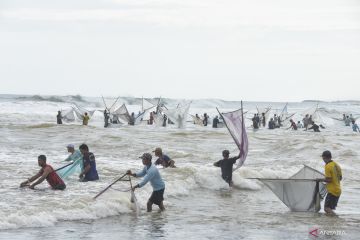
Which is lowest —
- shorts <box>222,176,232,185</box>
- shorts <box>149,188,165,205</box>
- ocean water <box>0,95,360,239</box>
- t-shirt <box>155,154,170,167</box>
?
ocean water <box>0,95,360,239</box>

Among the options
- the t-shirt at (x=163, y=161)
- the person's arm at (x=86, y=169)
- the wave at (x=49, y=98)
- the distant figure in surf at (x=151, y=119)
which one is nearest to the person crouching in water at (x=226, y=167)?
the t-shirt at (x=163, y=161)

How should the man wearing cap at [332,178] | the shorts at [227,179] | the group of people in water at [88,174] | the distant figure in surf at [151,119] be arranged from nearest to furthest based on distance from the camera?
the group of people in water at [88,174], the man wearing cap at [332,178], the shorts at [227,179], the distant figure in surf at [151,119]

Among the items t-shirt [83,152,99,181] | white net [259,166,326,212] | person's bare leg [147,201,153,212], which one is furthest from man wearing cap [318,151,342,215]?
t-shirt [83,152,99,181]

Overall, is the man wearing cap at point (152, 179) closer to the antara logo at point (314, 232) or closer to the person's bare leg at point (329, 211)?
the antara logo at point (314, 232)

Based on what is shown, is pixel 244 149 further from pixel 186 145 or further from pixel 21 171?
pixel 186 145

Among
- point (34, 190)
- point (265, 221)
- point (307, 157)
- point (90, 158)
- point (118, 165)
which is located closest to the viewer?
point (265, 221)

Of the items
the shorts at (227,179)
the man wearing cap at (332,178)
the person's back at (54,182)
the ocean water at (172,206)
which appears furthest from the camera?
the shorts at (227,179)

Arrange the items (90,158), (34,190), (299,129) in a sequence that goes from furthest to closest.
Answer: (299,129)
(90,158)
(34,190)

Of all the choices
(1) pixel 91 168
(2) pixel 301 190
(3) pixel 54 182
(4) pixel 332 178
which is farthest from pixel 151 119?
(4) pixel 332 178

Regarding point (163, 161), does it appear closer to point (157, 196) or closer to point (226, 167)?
point (226, 167)

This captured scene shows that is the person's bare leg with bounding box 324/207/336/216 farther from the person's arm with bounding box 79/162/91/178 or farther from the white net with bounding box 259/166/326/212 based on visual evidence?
the person's arm with bounding box 79/162/91/178

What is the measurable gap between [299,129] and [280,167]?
106 feet

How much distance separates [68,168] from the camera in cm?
1638


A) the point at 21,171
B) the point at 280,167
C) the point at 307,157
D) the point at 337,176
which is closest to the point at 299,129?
the point at 307,157
